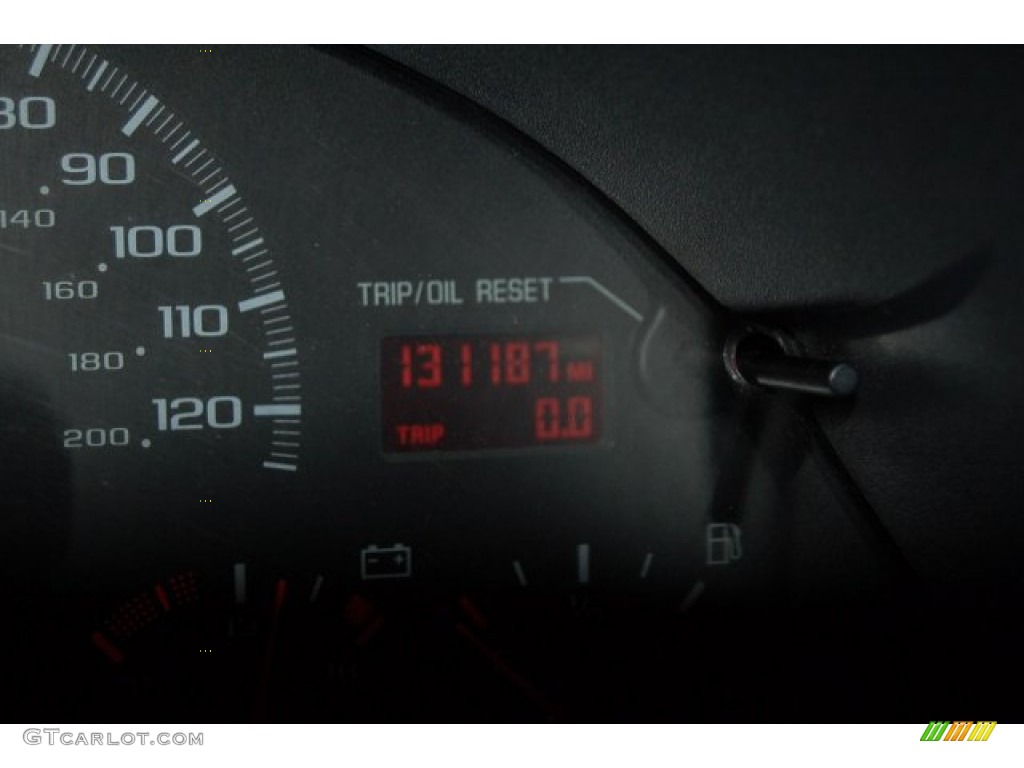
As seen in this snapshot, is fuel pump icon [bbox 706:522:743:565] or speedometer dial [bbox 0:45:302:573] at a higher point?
speedometer dial [bbox 0:45:302:573]

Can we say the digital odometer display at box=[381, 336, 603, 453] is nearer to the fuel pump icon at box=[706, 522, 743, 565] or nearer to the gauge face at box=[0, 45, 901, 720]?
the gauge face at box=[0, 45, 901, 720]

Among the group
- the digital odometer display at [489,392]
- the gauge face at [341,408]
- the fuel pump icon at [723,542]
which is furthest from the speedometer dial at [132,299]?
the fuel pump icon at [723,542]

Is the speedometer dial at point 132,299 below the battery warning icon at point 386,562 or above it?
above

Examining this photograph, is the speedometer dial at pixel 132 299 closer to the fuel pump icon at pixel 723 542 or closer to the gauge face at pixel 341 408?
the gauge face at pixel 341 408

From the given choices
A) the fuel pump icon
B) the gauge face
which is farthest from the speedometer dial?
the fuel pump icon

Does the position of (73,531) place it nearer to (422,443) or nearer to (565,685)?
(422,443)

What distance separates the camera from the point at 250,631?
198 centimetres

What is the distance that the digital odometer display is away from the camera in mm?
1965

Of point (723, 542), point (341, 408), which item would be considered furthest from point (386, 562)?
point (723, 542)

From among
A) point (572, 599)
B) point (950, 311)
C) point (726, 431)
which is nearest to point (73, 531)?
point (572, 599)

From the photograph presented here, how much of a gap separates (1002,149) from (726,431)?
43 centimetres

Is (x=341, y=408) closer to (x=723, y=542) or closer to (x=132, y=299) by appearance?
(x=132, y=299)

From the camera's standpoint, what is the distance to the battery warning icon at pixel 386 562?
199 centimetres

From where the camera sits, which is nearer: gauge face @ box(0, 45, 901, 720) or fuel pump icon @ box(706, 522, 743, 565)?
gauge face @ box(0, 45, 901, 720)
